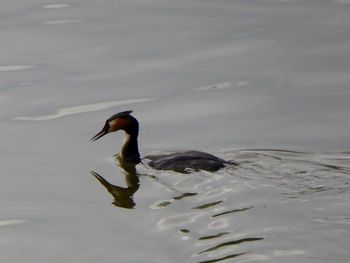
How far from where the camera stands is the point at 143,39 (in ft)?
69.6

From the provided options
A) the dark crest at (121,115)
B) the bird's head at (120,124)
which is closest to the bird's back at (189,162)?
the bird's head at (120,124)

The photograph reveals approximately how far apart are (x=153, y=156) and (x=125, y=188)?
93 cm

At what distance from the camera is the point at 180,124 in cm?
1742

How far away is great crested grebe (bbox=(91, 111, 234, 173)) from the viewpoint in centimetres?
1559

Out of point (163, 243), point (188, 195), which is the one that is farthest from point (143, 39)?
point (163, 243)

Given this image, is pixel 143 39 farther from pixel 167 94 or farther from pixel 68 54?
pixel 167 94

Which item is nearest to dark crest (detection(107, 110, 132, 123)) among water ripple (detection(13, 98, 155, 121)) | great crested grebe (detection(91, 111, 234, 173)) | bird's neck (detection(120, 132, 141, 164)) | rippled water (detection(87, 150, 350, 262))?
great crested grebe (detection(91, 111, 234, 173))

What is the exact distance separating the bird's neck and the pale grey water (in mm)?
196

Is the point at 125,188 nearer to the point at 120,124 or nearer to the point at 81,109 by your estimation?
the point at 120,124

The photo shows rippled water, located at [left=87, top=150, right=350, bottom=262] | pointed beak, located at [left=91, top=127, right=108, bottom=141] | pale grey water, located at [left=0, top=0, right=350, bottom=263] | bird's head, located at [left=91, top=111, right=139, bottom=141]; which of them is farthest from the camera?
pointed beak, located at [left=91, top=127, right=108, bottom=141]

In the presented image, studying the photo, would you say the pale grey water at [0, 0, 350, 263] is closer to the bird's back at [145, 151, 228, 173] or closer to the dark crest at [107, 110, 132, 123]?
the bird's back at [145, 151, 228, 173]

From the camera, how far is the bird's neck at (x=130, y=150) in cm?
1644

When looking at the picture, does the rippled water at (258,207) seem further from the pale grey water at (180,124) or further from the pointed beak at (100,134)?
the pointed beak at (100,134)

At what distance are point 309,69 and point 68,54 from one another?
145 inches
